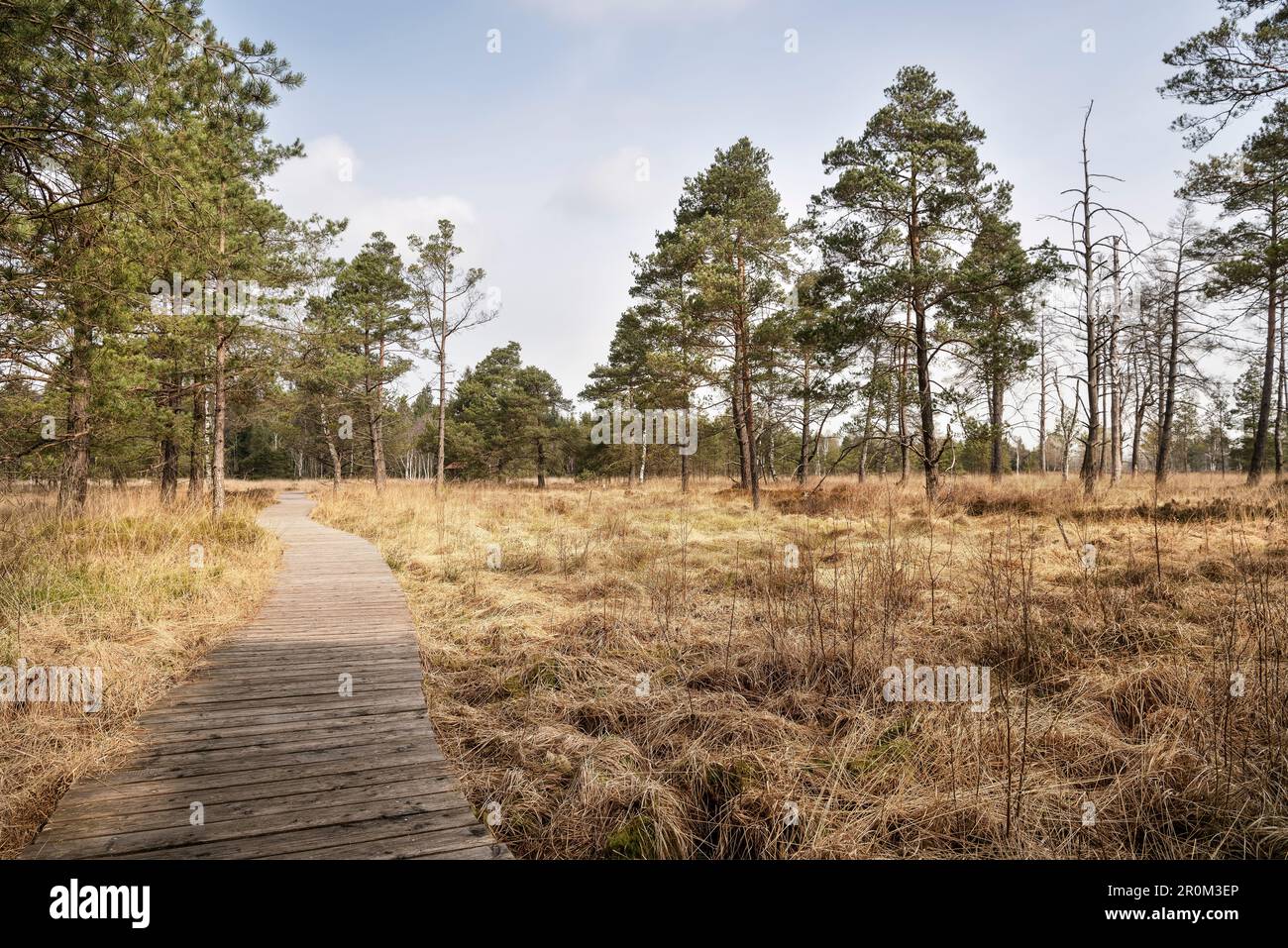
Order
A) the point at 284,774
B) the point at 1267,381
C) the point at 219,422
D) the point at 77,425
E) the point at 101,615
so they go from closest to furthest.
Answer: the point at 284,774 → the point at 101,615 → the point at 77,425 → the point at 219,422 → the point at 1267,381

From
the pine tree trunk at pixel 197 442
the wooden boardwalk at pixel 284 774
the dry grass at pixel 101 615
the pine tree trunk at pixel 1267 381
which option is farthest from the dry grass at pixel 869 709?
the pine tree trunk at pixel 1267 381

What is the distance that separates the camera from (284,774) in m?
2.88

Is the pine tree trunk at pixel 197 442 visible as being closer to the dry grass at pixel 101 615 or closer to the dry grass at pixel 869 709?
the dry grass at pixel 101 615

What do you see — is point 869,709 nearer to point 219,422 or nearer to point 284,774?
point 284,774

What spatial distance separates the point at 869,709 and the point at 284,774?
3605mm

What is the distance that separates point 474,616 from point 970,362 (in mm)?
12810

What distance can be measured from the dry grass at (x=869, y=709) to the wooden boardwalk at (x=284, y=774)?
14.7 inches

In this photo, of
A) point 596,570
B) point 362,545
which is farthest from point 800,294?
point 362,545

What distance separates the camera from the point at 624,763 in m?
3.19

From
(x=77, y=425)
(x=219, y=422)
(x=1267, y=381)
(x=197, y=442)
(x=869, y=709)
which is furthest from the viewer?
(x=1267, y=381)

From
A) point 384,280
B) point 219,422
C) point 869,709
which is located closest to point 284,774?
point 869,709

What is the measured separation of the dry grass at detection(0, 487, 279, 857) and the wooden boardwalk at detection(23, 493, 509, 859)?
173 millimetres

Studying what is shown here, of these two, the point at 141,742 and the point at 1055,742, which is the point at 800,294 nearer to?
the point at 1055,742

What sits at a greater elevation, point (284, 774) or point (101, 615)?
point (101, 615)
